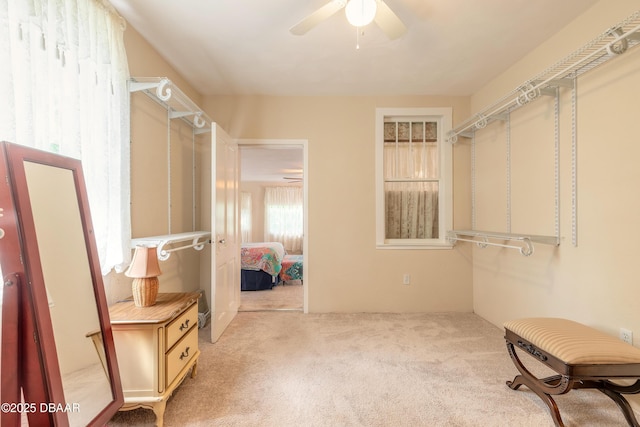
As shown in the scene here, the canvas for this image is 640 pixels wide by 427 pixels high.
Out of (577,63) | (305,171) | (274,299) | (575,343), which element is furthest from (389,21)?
(274,299)

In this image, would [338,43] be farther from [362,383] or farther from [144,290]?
[362,383]

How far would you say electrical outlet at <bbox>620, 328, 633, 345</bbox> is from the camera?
5.26ft

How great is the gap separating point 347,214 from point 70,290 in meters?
2.53

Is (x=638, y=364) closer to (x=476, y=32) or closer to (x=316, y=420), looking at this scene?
(x=316, y=420)

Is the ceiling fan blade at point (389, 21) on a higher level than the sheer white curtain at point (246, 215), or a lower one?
higher

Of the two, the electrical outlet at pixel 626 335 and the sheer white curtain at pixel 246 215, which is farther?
the sheer white curtain at pixel 246 215

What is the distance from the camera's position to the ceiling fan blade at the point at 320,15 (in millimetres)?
1434

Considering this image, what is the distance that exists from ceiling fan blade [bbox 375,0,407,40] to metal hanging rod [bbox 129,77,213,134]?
1417mm

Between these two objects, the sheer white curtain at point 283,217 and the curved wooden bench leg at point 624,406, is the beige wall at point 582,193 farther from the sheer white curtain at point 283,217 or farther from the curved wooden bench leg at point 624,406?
the sheer white curtain at point 283,217

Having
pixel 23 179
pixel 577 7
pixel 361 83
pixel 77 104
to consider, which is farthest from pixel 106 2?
pixel 577 7

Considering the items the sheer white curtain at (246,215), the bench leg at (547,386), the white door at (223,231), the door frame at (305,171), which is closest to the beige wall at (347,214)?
the door frame at (305,171)

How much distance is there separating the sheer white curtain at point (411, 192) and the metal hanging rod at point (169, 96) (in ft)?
7.26

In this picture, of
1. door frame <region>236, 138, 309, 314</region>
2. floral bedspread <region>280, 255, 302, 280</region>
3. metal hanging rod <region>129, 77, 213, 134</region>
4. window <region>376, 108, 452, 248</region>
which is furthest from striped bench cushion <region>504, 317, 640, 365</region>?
floral bedspread <region>280, 255, 302, 280</region>

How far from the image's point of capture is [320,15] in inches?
59.3
